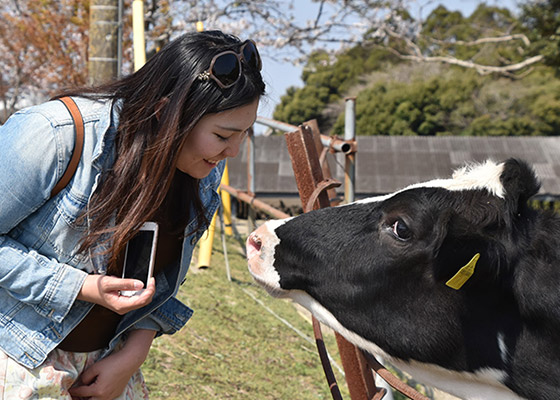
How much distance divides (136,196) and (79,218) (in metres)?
0.14

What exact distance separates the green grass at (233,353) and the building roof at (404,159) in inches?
327

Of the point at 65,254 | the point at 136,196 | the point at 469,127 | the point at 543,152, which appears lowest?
the point at 469,127

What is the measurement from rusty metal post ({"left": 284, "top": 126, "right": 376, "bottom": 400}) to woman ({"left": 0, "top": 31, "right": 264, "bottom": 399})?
606mm

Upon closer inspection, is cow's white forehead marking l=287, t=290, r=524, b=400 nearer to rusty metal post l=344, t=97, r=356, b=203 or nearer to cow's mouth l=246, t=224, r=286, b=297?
cow's mouth l=246, t=224, r=286, b=297

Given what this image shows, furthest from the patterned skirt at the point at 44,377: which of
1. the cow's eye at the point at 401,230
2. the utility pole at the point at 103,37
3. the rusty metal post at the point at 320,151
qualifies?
the utility pole at the point at 103,37

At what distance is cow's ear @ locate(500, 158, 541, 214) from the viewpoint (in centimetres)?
151

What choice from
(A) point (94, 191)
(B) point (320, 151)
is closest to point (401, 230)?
(A) point (94, 191)

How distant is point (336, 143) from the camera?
306cm

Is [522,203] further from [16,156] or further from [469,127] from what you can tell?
[469,127]

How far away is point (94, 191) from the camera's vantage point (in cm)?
137

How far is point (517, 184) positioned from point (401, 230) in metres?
0.32

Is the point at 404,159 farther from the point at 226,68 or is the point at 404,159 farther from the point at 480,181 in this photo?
the point at 226,68

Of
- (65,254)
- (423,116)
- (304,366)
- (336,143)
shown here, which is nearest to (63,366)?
(65,254)

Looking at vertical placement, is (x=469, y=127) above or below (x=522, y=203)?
below
